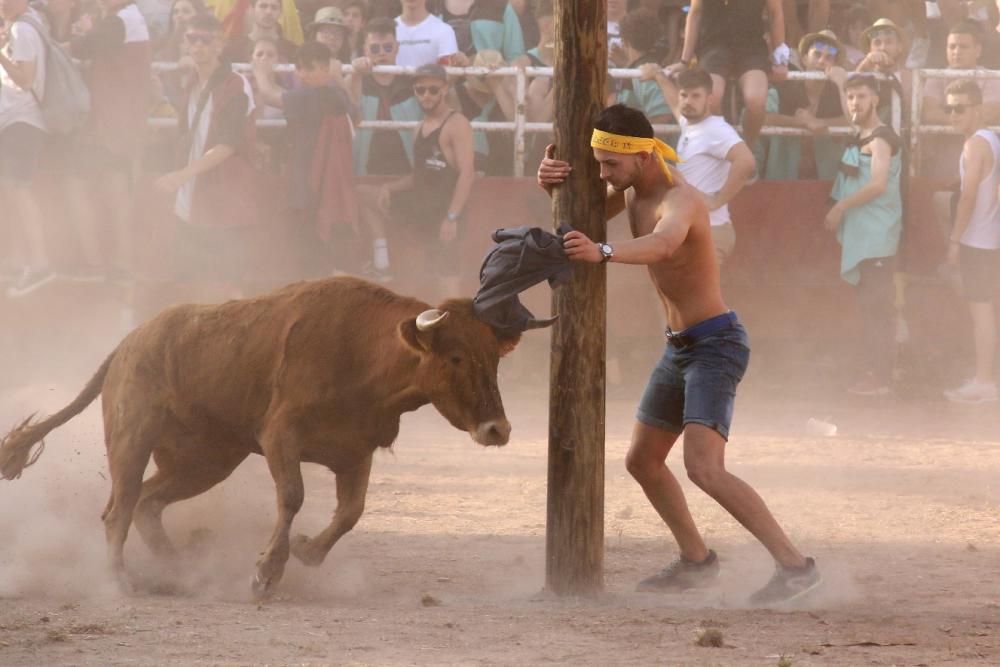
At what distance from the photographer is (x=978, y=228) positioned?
42.5 ft

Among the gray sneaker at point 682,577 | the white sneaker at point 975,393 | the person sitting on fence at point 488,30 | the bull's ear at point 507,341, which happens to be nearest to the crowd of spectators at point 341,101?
the person sitting on fence at point 488,30

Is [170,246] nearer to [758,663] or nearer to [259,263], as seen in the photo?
[259,263]

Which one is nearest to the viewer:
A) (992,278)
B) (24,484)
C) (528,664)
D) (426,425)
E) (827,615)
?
(528,664)

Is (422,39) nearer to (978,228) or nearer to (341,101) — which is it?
(341,101)

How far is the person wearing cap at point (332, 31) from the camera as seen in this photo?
13117 millimetres

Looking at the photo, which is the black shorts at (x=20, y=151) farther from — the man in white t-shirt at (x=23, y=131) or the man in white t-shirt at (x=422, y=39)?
the man in white t-shirt at (x=422, y=39)

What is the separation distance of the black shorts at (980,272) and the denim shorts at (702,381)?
748cm

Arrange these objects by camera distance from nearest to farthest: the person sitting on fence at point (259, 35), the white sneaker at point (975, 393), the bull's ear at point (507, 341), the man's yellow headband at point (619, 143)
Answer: the man's yellow headband at point (619, 143)
the bull's ear at point (507, 341)
the white sneaker at point (975, 393)
the person sitting on fence at point (259, 35)

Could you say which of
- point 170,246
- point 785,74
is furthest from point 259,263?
point 785,74

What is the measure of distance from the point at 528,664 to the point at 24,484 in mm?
4478

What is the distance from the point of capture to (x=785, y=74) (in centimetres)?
1270

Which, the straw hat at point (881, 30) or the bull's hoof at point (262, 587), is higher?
the straw hat at point (881, 30)

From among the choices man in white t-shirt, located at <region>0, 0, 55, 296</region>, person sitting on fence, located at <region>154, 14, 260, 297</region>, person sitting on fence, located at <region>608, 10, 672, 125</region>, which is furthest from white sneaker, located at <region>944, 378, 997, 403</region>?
man in white t-shirt, located at <region>0, 0, 55, 296</region>

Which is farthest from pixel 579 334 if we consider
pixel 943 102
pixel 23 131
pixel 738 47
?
pixel 23 131
